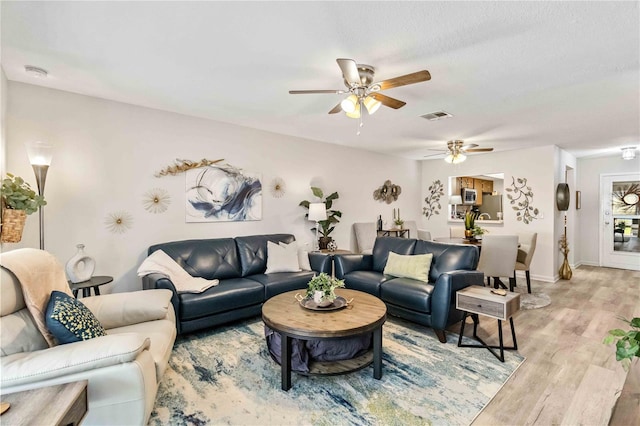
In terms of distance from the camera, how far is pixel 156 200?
3.70m

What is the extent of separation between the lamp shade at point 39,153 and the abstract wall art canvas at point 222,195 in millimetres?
1407

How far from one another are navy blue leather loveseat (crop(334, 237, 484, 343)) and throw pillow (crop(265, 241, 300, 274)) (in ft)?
1.93

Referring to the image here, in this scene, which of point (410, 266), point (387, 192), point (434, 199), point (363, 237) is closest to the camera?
point (410, 266)

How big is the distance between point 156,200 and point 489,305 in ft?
12.3

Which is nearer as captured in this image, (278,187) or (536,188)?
(278,187)

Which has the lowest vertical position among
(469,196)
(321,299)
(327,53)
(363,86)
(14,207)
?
(321,299)

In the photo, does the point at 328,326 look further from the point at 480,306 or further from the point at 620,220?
the point at 620,220

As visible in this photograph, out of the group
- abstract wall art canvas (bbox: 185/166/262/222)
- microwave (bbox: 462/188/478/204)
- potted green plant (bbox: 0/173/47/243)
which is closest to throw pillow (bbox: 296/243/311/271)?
abstract wall art canvas (bbox: 185/166/262/222)

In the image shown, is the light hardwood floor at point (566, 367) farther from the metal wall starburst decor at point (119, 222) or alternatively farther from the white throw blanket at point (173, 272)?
the metal wall starburst decor at point (119, 222)

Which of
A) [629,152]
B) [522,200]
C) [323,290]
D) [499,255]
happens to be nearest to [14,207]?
[323,290]

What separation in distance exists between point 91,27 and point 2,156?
1.58 metres

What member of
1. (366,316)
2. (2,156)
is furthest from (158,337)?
(2,156)

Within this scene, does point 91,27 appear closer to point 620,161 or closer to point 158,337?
point 158,337

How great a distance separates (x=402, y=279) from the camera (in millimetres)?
3521
